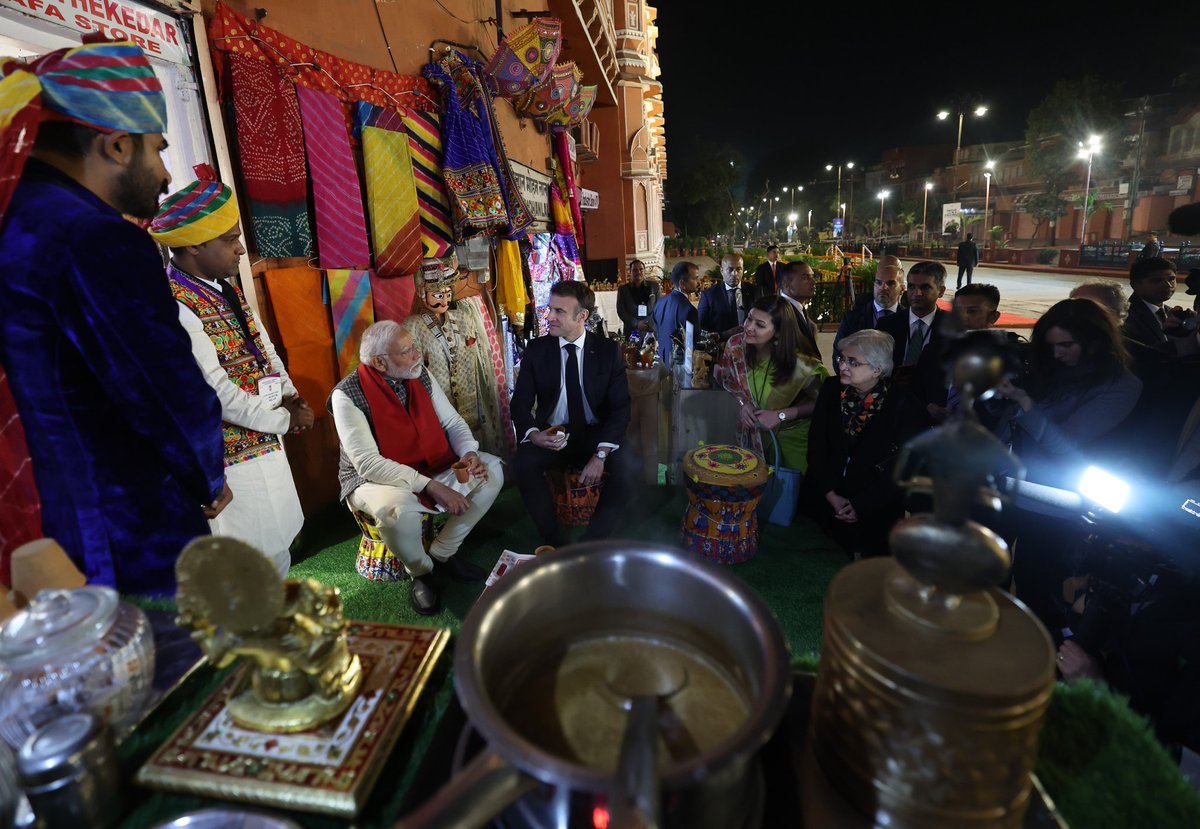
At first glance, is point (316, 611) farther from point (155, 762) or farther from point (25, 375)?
point (25, 375)

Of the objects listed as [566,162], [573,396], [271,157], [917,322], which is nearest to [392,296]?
[271,157]

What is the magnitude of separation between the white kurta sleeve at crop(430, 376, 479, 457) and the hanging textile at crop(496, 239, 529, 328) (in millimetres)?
2838

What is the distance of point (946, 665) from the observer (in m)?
0.66

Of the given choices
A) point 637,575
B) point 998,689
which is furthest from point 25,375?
point 998,689

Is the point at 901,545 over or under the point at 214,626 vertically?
over

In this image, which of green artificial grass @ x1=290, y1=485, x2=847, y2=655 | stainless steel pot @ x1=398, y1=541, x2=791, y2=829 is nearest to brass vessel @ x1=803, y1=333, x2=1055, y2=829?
stainless steel pot @ x1=398, y1=541, x2=791, y2=829

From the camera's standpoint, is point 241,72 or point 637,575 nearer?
point 637,575

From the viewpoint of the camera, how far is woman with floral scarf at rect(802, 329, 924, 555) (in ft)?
11.0

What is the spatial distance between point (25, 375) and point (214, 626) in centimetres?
127

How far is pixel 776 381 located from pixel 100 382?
3740mm

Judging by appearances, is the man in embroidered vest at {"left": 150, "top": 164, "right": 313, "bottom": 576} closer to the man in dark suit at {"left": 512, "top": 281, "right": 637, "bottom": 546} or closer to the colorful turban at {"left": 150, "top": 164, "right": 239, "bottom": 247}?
the colorful turban at {"left": 150, "top": 164, "right": 239, "bottom": 247}

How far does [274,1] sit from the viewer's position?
3680mm

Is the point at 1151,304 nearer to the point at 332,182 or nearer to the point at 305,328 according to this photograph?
the point at 332,182

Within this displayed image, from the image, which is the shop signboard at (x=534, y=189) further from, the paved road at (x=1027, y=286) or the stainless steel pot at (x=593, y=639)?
the paved road at (x=1027, y=286)
